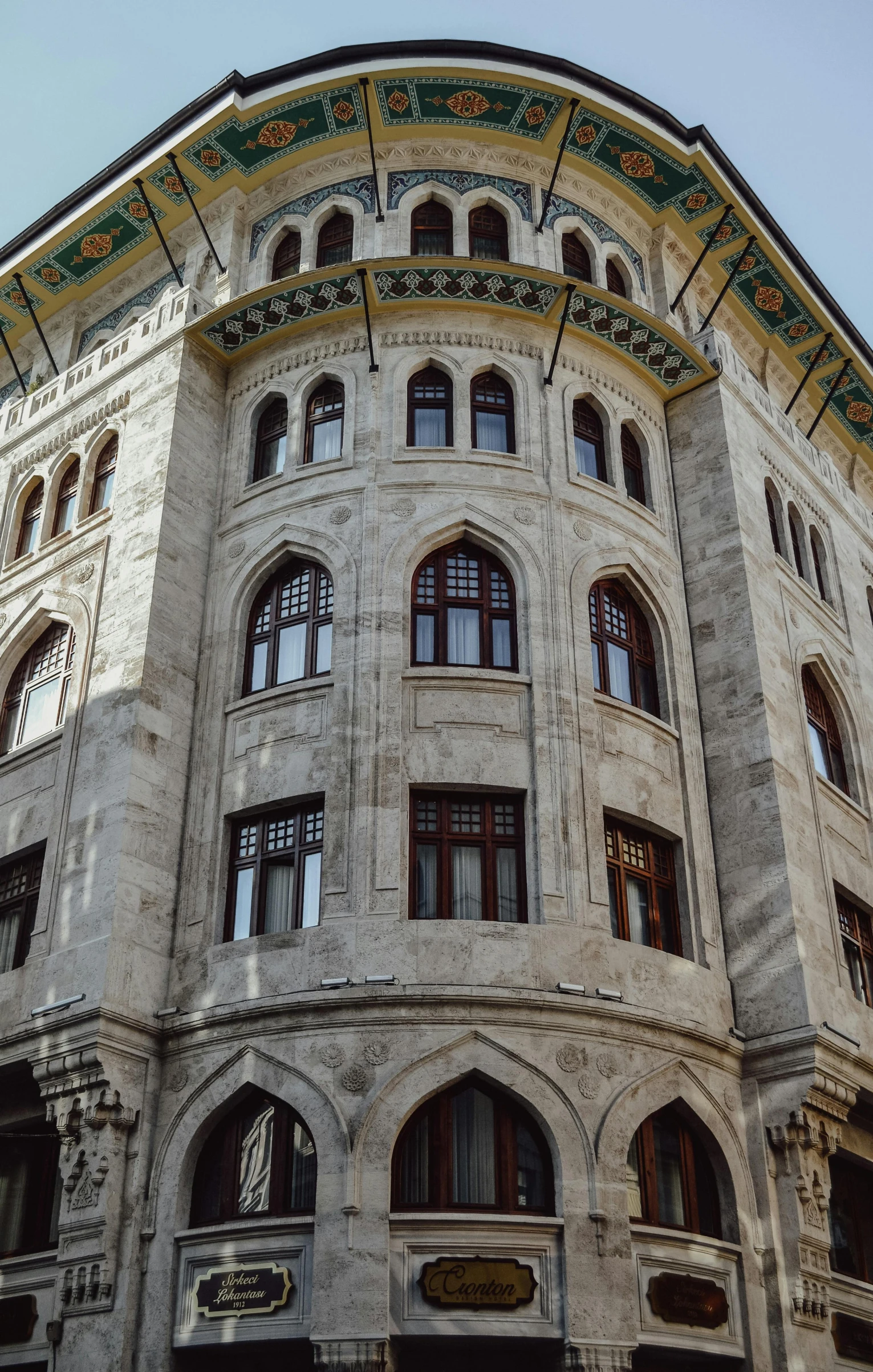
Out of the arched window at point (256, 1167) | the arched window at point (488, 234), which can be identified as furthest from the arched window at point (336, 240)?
the arched window at point (256, 1167)

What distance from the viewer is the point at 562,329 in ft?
78.0

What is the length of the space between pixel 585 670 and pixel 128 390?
10.2 meters

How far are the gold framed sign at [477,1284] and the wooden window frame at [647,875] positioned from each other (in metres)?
4.78

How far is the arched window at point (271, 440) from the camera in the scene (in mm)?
24297

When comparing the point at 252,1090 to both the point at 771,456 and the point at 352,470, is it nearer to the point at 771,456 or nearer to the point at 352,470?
the point at 352,470

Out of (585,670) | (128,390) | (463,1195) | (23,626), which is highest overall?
(128,390)

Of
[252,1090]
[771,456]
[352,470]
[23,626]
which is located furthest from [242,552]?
[771,456]

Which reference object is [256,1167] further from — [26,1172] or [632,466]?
[632,466]

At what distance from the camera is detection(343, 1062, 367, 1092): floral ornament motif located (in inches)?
692

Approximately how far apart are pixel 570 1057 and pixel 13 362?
19.8m

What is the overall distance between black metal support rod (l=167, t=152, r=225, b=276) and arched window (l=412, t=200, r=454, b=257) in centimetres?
369

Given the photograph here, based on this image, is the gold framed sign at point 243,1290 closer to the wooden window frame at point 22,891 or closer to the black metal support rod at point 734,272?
the wooden window frame at point 22,891

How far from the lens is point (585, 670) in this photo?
21.3 meters

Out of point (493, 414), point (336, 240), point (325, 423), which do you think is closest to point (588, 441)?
point (493, 414)
